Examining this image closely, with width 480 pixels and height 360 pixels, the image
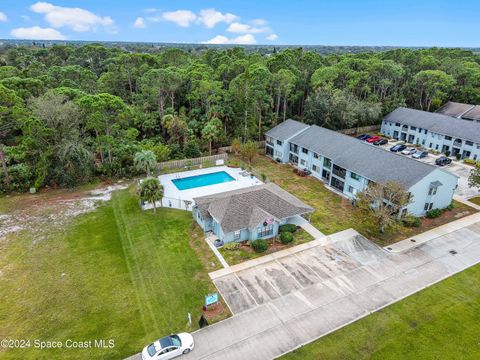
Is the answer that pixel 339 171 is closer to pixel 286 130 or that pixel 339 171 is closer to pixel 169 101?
pixel 286 130

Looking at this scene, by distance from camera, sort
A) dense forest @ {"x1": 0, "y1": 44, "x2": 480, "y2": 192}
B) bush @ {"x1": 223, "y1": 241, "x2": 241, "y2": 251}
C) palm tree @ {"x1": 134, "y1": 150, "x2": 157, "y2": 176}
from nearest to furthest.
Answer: bush @ {"x1": 223, "y1": 241, "x2": 241, "y2": 251}, palm tree @ {"x1": 134, "y1": 150, "x2": 157, "y2": 176}, dense forest @ {"x1": 0, "y1": 44, "x2": 480, "y2": 192}

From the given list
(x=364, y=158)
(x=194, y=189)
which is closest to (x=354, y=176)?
(x=364, y=158)

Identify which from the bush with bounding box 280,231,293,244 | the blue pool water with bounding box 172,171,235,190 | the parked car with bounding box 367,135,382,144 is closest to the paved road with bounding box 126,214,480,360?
the bush with bounding box 280,231,293,244

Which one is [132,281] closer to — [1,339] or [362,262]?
[1,339]

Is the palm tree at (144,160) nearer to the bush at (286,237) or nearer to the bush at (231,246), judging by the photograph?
the bush at (231,246)

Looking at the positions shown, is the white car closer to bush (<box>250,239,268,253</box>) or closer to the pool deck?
bush (<box>250,239,268,253</box>)

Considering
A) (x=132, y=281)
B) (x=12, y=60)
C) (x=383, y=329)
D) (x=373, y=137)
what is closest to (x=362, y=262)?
(x=383, y=329)
